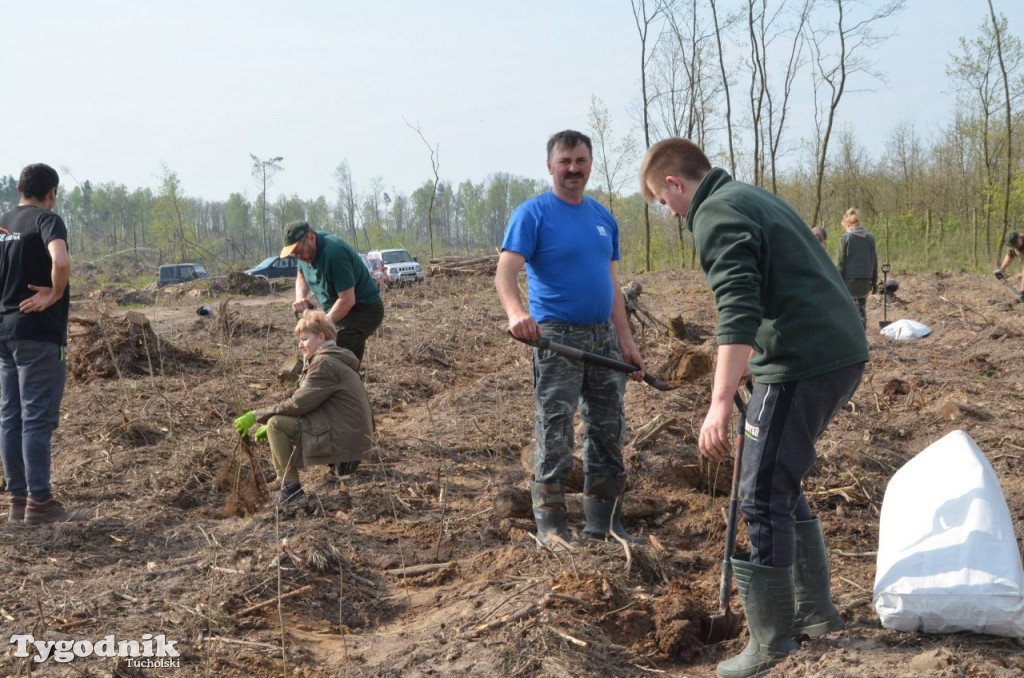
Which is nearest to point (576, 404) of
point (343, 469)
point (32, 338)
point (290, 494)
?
point (290, 494)

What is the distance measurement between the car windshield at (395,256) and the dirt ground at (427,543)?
1739cm

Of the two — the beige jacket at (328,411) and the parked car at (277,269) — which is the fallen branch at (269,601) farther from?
the parked car at (277,269)

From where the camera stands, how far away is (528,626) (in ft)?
10.2

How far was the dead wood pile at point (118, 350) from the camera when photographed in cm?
953

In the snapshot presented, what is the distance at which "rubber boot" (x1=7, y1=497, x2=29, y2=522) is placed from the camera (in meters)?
4.86

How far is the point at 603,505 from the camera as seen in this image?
4148 millimetres

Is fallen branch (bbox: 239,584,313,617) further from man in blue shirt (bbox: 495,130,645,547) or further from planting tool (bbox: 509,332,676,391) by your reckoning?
planting tool (bbox: 509,332,676,391)

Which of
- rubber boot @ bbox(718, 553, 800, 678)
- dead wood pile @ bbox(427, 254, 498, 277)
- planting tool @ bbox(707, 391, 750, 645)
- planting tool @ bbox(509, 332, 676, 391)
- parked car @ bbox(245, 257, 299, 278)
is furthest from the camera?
parked car @ bbox(245, 257, 299, 278)

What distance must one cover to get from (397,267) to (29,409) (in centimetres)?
2107

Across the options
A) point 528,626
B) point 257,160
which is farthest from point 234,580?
point 257,160

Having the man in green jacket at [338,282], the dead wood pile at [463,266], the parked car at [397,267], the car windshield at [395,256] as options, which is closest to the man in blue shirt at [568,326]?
the man in green jacket at [338,282]

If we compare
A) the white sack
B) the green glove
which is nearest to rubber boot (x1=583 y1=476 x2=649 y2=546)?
the green glove

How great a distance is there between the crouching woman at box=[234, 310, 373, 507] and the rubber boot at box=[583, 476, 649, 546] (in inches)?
65.6

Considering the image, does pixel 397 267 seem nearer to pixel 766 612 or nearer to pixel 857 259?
pixel 857 259
